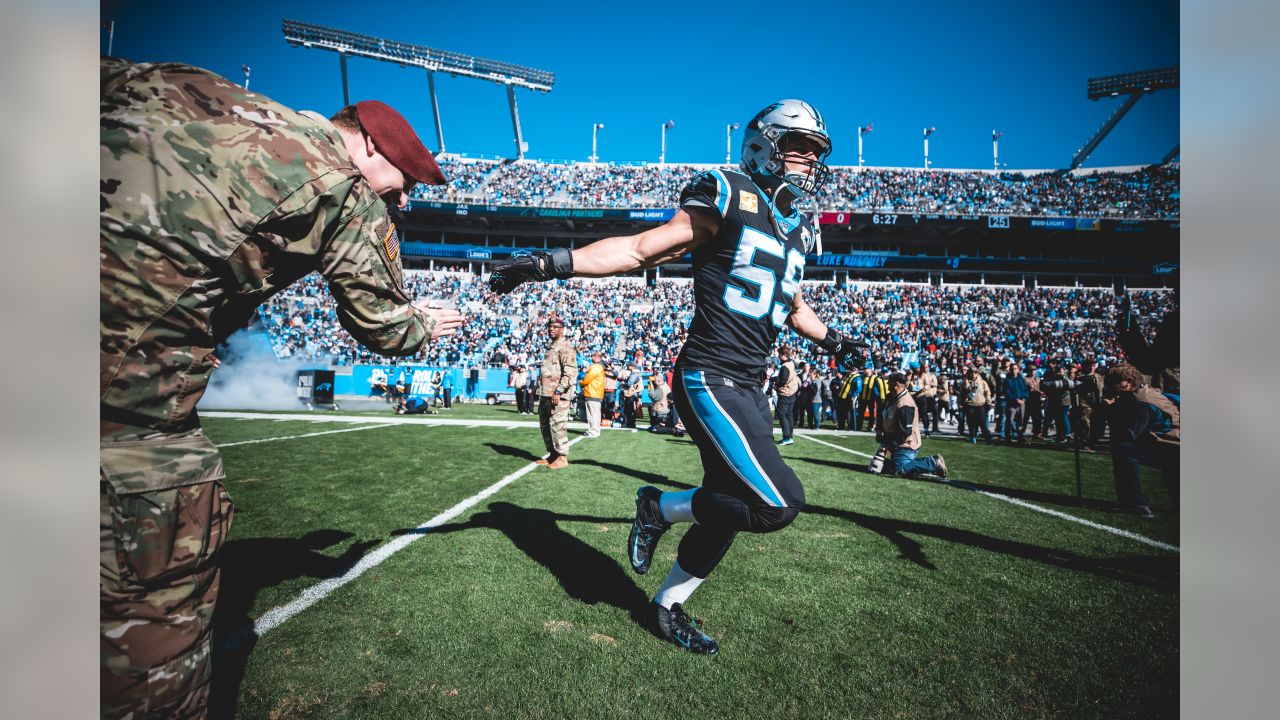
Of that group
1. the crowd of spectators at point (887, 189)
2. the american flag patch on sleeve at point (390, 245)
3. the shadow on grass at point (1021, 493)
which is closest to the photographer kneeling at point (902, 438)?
the shadow on grass at point (1021, 493)

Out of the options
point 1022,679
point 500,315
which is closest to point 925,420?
point 1022,679

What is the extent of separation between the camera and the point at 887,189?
4922 centimetres

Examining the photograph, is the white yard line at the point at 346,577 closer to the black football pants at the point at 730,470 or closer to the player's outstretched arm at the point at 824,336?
the black football pants at the point at 730,470

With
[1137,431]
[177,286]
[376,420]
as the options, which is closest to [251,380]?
[376,420]

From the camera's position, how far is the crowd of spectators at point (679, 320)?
99.3ft

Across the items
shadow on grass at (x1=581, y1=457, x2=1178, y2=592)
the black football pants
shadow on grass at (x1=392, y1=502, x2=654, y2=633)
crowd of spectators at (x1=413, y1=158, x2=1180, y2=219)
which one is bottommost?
shadow on grass at (x1=581, y1=457, x2=1178, y2=592)

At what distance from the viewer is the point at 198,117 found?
121cm

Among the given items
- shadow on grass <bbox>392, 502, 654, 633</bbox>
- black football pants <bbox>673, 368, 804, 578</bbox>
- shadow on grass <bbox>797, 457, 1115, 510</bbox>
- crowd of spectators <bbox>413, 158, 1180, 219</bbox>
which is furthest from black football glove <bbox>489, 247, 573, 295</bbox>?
crowd of spectators <bbox>413, 158, 1180, 219</bbox>

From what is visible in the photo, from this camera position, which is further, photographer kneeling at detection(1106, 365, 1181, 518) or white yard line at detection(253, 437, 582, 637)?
photographer kneeling at detection(1106, 365, 1181, 518)

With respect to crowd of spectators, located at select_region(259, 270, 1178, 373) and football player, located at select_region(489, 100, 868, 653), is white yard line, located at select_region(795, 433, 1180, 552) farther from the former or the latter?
crowd of spectators, located at select_region(259, 270, 1178, 373)

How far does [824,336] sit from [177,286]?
324cm

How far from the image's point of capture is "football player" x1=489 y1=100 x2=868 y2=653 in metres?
2.38

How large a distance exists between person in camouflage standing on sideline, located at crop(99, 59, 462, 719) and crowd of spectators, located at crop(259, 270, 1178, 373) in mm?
25234
